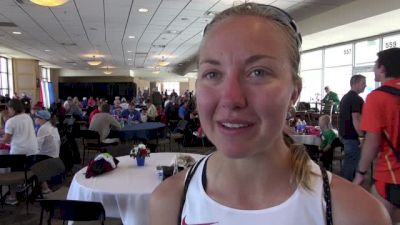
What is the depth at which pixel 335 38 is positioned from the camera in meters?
9.72

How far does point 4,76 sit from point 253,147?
18377mm

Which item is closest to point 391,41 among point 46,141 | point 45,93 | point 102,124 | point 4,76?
point 102,124

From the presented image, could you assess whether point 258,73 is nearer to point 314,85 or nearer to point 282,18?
point 282,18

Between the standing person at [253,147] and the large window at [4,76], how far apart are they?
17.4 meters

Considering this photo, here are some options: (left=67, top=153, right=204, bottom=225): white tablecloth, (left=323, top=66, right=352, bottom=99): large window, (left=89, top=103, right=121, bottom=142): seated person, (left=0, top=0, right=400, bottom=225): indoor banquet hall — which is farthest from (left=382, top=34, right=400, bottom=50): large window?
(left=67, top=153, right=204, bottom=225): white tablecloth

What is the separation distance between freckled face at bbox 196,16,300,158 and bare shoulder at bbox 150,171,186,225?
0.21 m

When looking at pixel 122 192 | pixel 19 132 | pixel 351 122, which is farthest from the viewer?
pixel 19 132

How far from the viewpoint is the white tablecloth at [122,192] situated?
2.74 m

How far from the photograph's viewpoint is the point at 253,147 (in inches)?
25.9

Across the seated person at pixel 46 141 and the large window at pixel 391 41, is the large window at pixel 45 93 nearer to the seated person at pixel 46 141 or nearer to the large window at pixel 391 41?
the seated person at pixel 46 141

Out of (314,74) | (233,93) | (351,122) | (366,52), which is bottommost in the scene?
(351,122)

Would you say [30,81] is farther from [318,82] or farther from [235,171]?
[235,171]

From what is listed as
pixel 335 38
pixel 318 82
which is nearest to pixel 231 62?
pixel 335 38

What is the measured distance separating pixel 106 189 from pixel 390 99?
7.03 feet
